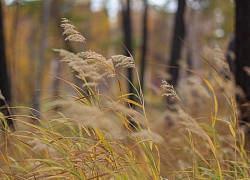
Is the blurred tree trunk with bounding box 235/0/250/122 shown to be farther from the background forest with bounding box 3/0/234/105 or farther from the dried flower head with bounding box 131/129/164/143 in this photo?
the background forest with bounding box 3/0/234/105

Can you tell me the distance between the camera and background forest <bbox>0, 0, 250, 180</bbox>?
2078 mm

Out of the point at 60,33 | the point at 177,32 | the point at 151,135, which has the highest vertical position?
the point at 151,135

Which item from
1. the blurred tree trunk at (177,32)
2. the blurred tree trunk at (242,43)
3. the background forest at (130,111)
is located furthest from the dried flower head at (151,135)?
the blurred tree trunk at (177,32)

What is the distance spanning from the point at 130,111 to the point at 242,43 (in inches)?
117

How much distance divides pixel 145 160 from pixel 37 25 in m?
16.6

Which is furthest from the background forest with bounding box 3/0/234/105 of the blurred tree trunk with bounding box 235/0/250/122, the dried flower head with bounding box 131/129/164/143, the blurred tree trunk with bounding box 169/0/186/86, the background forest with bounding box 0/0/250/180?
the dried flower head with bounding box 131/129/164/143

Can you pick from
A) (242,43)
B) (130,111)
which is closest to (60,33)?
(242,43)

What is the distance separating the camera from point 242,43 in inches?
177

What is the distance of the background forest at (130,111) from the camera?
2.08 meters

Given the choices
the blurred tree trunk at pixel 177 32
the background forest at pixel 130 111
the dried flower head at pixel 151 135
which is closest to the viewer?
the dried flower head at pixel 151 135

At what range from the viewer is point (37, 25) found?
18.2 metres

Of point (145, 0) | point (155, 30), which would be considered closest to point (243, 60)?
point (145, 0)

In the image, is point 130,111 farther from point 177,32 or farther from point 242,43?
point 177,32

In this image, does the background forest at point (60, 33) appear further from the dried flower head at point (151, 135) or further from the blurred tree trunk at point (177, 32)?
the dried flower head at point (151, 135)
